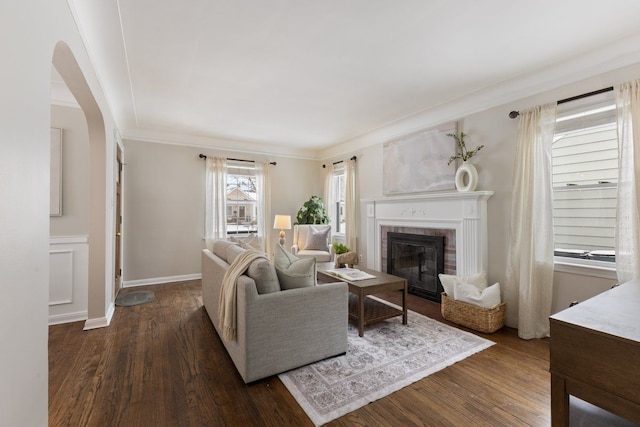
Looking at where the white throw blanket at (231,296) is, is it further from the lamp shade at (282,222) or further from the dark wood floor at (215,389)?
the lamp shade at (282,222)

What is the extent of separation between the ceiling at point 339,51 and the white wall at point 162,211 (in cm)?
101

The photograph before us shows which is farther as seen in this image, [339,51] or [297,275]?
[339,51]

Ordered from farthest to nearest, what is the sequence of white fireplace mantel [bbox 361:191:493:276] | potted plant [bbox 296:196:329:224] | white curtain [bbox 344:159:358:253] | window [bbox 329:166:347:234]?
window [bbox 329:166:347:234] < potted plant [bbox 296:196:329:224] < white curtain [bbox 344:159:358:253] < white fireplace mantel [bbox 361:191:493:276]

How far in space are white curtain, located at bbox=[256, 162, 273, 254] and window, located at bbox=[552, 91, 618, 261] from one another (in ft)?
14.7

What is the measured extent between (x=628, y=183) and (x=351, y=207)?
3609 mm

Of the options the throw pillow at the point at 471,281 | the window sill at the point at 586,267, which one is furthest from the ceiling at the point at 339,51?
the throw pillow at the point at 471,281

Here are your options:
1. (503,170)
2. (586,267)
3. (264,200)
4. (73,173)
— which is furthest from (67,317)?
(586,267)

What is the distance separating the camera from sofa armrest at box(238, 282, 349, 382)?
201cm

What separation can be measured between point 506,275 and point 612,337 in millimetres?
2395

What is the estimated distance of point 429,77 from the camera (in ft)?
10.0

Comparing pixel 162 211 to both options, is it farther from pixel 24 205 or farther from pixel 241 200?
pixel 24 205

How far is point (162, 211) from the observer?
5012 millimetres

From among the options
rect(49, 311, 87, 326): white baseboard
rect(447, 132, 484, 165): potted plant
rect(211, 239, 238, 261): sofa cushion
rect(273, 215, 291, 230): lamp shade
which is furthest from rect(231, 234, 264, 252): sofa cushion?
rect(447, 132, 484, 165): potted plant

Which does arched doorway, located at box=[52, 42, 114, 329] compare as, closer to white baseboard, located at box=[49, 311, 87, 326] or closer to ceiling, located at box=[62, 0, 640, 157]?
white baseboard, located at box=[49, 311, 87, 326]
